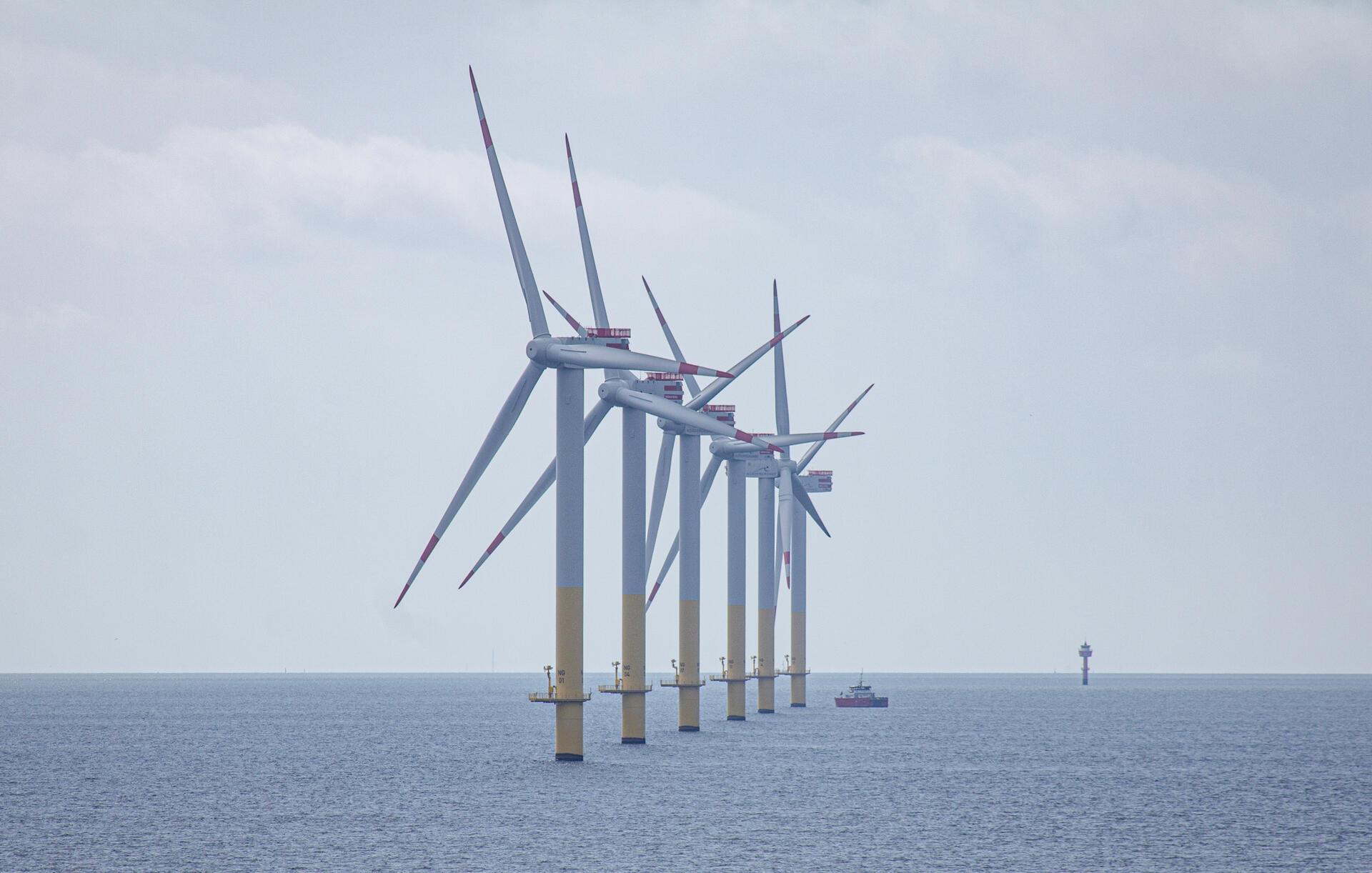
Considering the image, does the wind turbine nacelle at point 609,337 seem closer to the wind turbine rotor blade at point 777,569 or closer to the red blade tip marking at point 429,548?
the red blade tip marking at point 429,548

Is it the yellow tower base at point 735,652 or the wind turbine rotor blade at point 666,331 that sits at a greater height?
the wind turbine rotor blade at point 666,331

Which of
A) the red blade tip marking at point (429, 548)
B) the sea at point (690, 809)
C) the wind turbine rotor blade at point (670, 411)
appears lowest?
the sea at point (690, 809)

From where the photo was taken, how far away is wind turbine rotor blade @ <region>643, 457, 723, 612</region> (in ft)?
523

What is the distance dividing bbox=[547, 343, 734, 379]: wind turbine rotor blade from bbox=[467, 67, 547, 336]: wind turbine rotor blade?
8.32 ft

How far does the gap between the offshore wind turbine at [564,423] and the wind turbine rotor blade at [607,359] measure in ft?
0.16

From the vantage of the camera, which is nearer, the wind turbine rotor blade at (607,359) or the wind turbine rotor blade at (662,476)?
the wind turbine rotor blade at (607,359)

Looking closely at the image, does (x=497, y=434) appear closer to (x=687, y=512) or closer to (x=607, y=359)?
(x=607, y=359)

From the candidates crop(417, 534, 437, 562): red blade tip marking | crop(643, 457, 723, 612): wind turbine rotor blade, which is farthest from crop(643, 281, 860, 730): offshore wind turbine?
crop(417, 534, 437, 562): red blade tip marking

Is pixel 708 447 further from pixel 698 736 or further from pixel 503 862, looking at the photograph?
pixel 503 862

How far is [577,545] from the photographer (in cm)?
11062

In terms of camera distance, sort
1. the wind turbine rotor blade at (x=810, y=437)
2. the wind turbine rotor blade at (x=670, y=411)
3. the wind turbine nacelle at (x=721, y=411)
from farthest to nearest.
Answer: the wind turbine rotor blade at (x=810, y=437)
the wind turbine nacelle at (x=721, y=411)
the wind turbine rotor blade at (x=670, y=411)

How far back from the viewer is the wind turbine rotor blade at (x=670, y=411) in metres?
124

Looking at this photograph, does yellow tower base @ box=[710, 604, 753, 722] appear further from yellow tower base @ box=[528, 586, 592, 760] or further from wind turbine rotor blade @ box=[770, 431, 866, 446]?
A: yellow tower base @ box=[528, 586, 592, 760]

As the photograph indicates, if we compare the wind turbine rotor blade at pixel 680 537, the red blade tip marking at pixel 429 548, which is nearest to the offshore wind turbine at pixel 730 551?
the wind turbine rotor blade at pixel 680 537
